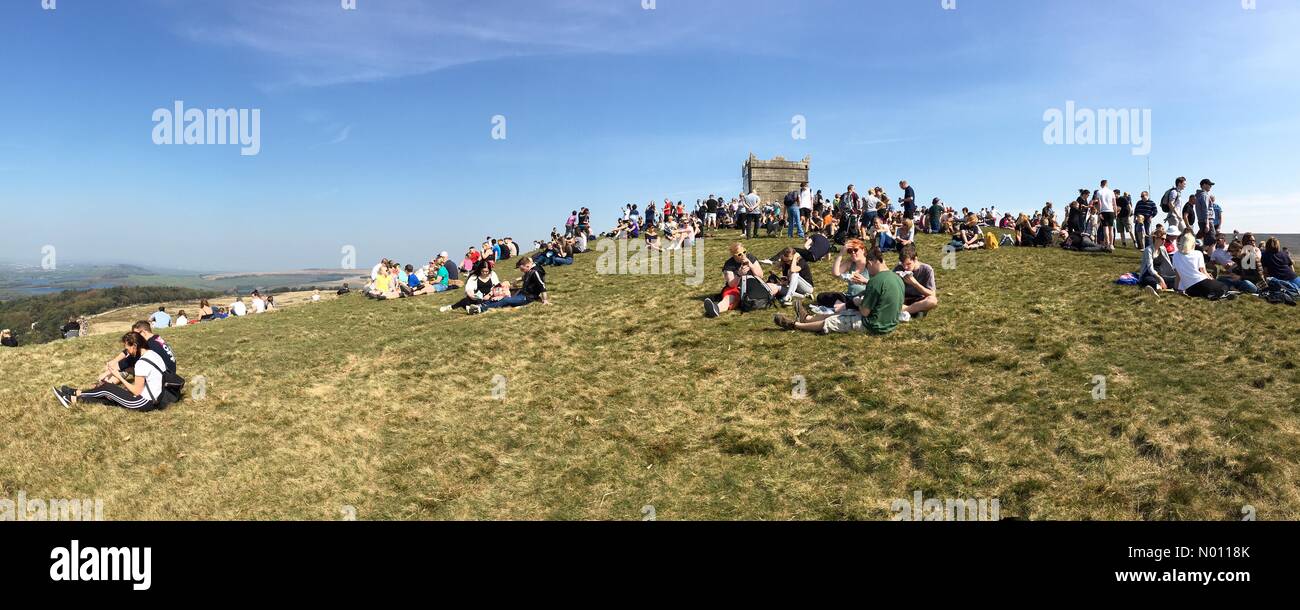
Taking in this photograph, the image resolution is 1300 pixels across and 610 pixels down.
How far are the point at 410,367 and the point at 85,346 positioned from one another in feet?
28.9

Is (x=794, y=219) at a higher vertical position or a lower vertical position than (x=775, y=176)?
lower

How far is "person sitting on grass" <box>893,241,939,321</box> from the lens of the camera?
1227cm

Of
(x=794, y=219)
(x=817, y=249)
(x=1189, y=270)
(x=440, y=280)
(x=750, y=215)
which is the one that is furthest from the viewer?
(x=750, y=215)

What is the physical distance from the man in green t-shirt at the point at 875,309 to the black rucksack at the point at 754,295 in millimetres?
2395

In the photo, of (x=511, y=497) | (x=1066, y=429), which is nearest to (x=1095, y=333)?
(x=1066, y=429)

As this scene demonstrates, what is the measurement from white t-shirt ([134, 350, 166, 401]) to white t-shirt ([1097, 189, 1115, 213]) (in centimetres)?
2674

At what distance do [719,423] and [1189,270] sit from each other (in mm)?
11939

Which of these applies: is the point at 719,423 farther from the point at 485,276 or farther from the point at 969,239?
the point at 969,239

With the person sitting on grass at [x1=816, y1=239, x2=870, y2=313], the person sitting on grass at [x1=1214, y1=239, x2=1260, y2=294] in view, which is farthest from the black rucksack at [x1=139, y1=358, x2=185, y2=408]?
the person sitting on grass at [x1=1214, y1=239, x2=1260, y2=294]

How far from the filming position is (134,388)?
32.0 ft

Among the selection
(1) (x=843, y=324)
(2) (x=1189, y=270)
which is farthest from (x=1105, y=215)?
(1) (x=843, y=324)

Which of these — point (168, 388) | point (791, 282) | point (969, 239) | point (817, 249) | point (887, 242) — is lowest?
point (168, 388)

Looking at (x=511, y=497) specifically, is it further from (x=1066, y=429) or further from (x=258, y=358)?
(x=258, y=358)

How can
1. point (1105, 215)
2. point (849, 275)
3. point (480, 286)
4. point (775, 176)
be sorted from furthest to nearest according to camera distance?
point (775, 176), point (1105, 215), point (480, 286), point (849, 275)
